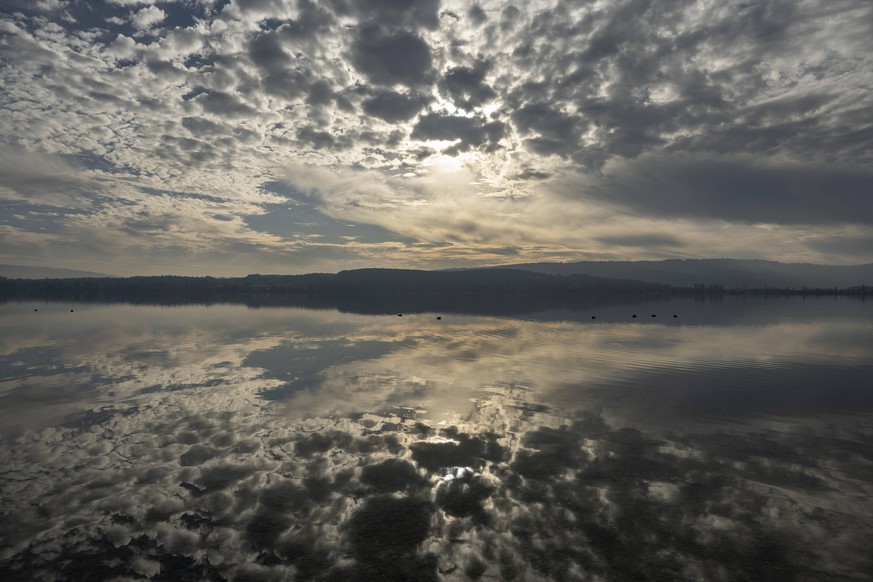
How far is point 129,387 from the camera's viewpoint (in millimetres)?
32156

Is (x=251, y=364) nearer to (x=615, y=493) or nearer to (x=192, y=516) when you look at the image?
(x=192, y=516)

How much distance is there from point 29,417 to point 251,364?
1726 centimetres

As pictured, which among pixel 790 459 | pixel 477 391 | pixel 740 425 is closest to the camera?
pixel 790 459

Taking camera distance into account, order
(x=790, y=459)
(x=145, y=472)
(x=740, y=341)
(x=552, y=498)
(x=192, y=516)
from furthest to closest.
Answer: (x=740, y=341) < (x=790, y=459) < (x=145, y=472) < (x=552, y=498) < (x=192, y=516)

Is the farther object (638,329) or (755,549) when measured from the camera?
(638,329)

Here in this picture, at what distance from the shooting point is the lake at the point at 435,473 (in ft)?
40.2

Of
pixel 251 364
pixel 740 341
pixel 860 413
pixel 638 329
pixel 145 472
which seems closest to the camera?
pixel 145 472

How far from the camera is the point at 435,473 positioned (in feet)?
57.9

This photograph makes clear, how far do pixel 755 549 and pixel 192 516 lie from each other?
1558 centimetres

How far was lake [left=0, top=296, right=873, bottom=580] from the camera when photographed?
1227cm

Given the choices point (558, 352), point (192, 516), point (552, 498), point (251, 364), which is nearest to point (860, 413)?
point (552, 498)

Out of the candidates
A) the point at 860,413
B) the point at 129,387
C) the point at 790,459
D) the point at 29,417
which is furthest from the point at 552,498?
the point at 129,387

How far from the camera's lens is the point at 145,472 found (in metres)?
17.7

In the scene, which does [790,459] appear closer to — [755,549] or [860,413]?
[755,549]
